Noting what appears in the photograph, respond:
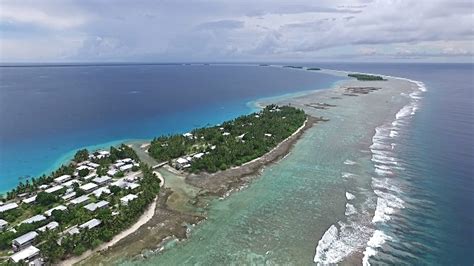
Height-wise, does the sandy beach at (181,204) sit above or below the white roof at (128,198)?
below

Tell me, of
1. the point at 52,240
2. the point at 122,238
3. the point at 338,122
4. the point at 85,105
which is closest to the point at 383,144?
the point at 338,122

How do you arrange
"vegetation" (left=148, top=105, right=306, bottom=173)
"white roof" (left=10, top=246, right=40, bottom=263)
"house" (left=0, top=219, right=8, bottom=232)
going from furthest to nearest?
"vegetation" (left=148, top=105, right=306, bottom=173)
"house" (left=0, top=219, right=8, bottom=232)
"white roof" (left=10, top=246, right=40, bottom=263)

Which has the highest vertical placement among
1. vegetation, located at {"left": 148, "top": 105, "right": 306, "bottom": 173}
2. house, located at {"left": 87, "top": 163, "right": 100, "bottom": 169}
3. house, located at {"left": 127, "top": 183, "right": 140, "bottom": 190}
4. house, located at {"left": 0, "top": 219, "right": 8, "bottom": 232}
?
vegetation, located at {"left": 148, "top": 105, "right": 306, "bottom": 173}

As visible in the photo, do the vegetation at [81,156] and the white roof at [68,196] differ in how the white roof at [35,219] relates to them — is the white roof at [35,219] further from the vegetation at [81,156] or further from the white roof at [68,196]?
the vegetation at [81,156]

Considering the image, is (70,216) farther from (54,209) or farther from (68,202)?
(68,202)

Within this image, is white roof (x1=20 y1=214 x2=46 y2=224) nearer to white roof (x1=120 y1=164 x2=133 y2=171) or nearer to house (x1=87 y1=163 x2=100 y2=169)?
white roof (x1=120 y1=164 x2=133 y2=171)

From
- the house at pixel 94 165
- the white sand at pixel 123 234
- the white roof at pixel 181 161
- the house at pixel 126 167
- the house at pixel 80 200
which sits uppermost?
the white roof at pixel 181 161

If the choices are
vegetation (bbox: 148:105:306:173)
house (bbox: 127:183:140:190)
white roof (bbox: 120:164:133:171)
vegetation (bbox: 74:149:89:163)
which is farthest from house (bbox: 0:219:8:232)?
vegetation (bbox: 148:105:306:173)

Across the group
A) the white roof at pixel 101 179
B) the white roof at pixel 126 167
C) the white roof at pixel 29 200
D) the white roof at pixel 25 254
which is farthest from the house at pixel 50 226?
the white roof at pixel 126 167
